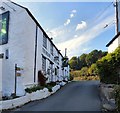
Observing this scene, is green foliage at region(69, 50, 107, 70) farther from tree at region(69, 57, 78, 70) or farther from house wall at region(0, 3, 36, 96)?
house wall at region(0, 3, 36, 96)

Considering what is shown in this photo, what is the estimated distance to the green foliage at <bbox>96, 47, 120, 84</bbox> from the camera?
22.0 meters

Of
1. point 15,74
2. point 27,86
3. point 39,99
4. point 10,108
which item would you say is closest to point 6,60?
point 15,74

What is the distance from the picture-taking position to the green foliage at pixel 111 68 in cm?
2200

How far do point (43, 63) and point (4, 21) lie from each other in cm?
736

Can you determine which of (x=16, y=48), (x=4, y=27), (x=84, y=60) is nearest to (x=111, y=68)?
(x=16, y=48)

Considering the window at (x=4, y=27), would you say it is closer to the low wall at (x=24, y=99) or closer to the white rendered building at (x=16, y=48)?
the white rendered building at (x=16, y=48)

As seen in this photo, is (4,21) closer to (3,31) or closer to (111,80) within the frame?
(3,31)

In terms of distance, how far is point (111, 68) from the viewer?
2233 centimetres

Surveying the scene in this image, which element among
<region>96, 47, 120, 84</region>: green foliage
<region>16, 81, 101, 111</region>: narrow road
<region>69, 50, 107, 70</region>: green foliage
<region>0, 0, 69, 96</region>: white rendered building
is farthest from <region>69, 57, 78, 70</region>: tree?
<region>16, 81, 101, 111</region>: narrow road

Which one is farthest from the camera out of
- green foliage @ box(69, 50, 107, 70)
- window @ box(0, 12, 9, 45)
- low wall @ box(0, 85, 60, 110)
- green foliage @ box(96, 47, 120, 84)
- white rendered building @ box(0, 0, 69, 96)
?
green foliage @ box(69, 50, 107, 70)

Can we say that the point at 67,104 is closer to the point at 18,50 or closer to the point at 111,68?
the point at 18,50

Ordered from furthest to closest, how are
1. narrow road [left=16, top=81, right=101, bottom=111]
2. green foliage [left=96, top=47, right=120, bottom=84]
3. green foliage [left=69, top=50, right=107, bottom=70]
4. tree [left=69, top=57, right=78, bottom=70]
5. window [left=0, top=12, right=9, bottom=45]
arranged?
tree [left=69, top=57, right=78, bottom=70]
green foliage [left=69, top=50, right=107, bottom=70]
green foliage [left=96, top=47, right=120, bottom=84]
window [left=0, top=12, right=9, bottom=45]
narrow road [left=16, top=81, right=101, bottom=111]

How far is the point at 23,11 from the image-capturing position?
20766 mm

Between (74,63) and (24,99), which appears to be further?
(74,63)
